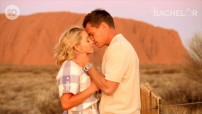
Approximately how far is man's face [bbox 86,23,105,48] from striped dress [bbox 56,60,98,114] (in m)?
0.13

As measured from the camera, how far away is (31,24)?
6145 millimetres

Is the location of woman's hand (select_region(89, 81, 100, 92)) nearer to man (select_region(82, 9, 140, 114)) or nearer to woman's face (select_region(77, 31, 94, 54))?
man (select_region(82, 9, 140, 114))

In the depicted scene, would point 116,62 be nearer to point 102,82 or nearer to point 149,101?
point 102,82

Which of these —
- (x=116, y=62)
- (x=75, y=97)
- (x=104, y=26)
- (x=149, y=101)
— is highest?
(x=104, y=26)

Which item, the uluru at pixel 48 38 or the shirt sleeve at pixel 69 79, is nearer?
the shirt sleeve at pixel 69 79

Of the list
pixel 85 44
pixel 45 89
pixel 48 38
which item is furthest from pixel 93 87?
pixel 48 38

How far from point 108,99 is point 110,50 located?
19cm

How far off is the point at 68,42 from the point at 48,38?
4640 mm

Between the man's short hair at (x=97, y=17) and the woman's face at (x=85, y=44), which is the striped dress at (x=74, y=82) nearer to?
the woman's face at (x=85, y=44)

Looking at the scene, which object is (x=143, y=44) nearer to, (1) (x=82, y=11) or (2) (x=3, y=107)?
(1) (x=82, y=11)

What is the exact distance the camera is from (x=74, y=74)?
1610mm

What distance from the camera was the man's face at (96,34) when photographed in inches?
65.1

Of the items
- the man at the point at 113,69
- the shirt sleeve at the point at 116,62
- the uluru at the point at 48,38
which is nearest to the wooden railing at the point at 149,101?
the man at the point at 113,69

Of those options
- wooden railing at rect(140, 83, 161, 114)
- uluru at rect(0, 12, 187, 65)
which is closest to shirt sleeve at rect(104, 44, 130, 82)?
wooden railing at rect(140, 83, 161, 114)
